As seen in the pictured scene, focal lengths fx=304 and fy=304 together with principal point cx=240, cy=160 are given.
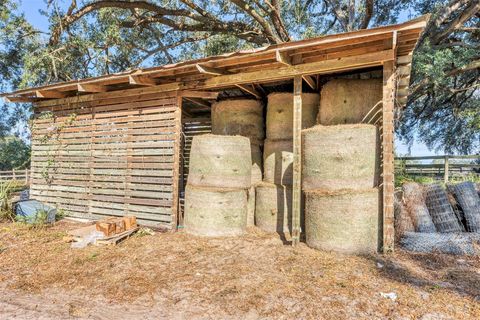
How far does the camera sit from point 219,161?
5402 millimetres

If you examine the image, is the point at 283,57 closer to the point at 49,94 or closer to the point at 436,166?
the point at 49,94

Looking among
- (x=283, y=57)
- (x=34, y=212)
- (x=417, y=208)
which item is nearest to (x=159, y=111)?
(x=283, y=57)

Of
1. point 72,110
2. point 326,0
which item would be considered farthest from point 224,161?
point 326,0

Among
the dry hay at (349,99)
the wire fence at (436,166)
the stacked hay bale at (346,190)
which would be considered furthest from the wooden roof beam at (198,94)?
the wire fence at (436,166)

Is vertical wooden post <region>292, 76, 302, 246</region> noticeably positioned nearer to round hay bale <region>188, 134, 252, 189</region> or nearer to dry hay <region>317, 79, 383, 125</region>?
dry hay <region>317, 79, 383, 125</region>

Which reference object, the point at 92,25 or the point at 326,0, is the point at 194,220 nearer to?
the point at 92,25

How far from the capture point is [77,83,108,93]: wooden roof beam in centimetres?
639

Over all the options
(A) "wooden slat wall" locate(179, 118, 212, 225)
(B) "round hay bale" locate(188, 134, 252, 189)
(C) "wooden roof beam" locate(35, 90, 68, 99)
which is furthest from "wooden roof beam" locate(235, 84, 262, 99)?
(C) "wooden roof beam" locate(35, 90, 68, 99)

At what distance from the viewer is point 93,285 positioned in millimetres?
3666

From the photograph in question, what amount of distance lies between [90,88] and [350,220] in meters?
5.78

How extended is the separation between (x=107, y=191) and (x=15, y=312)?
3.81 m

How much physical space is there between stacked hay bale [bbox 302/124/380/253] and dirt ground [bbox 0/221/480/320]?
0.26 meters

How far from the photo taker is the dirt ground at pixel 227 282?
9.85ft

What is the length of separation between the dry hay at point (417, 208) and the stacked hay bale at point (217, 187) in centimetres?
317
